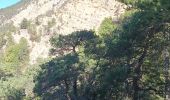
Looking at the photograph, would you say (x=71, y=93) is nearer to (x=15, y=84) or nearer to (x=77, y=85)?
(x=77, y=85)

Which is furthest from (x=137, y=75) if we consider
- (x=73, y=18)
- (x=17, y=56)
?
(x=73, y=18)

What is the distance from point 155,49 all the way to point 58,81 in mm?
19121

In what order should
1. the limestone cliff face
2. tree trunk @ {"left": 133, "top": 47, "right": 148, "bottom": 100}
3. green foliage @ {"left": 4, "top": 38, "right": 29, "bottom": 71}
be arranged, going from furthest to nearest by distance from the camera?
the limestone cliff face < green foliage @ {"left": 4, "top": 38, "right": 29, "bottom": 71} < tree trunk @ {"left": 133, "top": 47, "right": 148, "bottom": 100}

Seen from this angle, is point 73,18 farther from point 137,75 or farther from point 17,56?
point 137,75

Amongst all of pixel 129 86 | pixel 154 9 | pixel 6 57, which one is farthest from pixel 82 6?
pixel 154 9

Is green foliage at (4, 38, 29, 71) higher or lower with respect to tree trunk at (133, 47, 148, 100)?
lower

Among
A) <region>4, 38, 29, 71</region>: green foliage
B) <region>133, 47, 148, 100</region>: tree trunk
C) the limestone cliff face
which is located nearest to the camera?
<region>133, 47, 148, 100</region>: tree trunk

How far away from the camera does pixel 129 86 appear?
47.0 m

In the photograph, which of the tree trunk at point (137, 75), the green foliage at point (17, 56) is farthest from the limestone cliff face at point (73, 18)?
the tree trunk at point (137, 75)

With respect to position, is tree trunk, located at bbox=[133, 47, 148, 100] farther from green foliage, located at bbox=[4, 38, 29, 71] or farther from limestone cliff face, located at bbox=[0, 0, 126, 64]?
green foliage, located at bbox=[4, 38, 29, 71]

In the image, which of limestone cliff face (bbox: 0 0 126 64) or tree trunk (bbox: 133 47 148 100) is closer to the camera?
tree trunk (bbox: 133 47 148 100)

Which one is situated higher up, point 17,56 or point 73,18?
point 73,18

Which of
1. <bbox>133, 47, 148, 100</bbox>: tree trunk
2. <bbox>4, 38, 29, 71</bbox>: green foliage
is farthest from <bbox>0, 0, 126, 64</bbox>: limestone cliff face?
<bbox>133, 47, 148, 100</bbox>: tree trunk

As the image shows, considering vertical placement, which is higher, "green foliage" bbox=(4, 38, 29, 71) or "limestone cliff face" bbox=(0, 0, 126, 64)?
"limestone cliff face" bbox=(0, 0, 126, 64)
